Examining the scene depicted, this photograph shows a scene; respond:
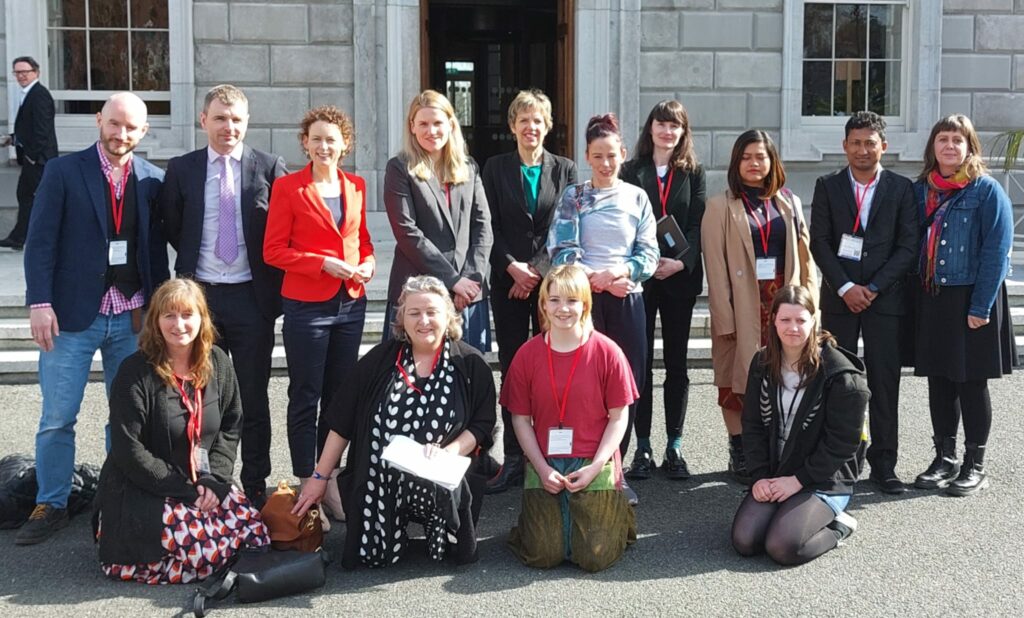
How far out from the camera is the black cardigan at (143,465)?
408 cm

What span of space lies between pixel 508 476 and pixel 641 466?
24.8 inches

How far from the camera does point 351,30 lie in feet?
33.7

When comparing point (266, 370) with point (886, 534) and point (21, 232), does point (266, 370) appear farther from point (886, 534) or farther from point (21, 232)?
point (21, 232)

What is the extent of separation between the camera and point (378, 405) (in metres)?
4.34

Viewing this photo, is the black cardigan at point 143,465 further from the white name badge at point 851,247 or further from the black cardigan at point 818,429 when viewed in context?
the white name badge at point 851,247

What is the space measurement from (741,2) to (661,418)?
222 inches

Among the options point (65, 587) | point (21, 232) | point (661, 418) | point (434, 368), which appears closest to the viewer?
point (65, 587)

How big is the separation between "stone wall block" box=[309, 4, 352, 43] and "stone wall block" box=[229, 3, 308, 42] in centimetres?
8

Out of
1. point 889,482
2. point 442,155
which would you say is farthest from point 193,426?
point 889,482

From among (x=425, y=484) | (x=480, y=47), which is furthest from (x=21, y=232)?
(x=425, y=484)

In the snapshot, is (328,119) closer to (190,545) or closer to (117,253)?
(117,253)

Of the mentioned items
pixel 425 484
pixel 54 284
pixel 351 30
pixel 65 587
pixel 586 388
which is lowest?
pixel 65 587

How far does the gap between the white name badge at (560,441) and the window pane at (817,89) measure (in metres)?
7.70

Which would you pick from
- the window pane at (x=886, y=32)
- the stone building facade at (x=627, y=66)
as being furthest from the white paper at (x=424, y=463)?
the window pane at (x=886, y=32)
